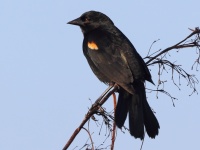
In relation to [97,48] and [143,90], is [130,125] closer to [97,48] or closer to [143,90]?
[143,90]

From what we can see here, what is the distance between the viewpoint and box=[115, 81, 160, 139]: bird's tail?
3.75m

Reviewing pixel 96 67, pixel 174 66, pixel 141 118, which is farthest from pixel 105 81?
pixel 174 66

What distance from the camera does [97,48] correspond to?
4.88 metres

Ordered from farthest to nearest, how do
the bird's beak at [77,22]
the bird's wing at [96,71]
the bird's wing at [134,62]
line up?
1. the bird's beak at [77,22]
2. the bird's wing at [96,71]
3. the bird's wing at [134,62]

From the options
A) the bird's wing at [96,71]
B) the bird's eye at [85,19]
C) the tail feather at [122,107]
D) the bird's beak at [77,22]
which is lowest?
the tail feather at [122,107]

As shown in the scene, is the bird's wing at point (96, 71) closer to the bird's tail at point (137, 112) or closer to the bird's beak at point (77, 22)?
the bird's tail at point (137, 112)

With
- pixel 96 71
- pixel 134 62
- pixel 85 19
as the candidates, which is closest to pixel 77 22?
pixel 85 19

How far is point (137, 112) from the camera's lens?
4.19m

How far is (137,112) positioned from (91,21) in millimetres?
1771

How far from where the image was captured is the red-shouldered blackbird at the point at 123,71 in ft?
13.1

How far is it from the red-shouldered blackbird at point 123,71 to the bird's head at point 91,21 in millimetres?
116

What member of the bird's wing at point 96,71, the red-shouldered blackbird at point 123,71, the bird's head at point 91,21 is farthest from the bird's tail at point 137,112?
the bird's head at point 91,21

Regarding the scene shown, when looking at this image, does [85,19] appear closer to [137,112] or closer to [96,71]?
[96,71]

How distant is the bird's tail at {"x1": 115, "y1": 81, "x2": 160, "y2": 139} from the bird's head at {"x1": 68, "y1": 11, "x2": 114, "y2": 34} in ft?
4.23
